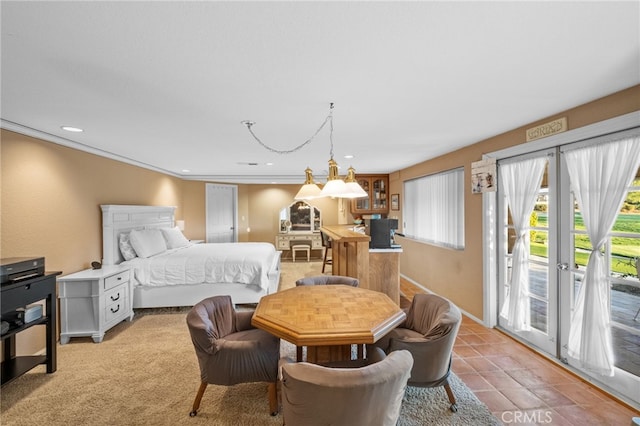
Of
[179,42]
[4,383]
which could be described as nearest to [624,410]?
[179,42]

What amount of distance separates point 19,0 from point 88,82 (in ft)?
2.52

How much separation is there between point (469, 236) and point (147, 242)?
4.48m

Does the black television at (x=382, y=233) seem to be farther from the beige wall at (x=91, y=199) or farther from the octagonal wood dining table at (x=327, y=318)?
the octagonal wood dining table at (x=327, y=318)

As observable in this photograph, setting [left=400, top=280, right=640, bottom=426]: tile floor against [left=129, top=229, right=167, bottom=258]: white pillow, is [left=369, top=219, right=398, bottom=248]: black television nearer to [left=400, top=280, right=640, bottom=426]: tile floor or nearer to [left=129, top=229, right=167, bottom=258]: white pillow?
[left=400, top=280, right=640, bottom=426]: tile floor

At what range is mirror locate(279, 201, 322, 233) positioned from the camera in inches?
305

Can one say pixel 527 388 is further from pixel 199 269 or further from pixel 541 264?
pixel 199 269

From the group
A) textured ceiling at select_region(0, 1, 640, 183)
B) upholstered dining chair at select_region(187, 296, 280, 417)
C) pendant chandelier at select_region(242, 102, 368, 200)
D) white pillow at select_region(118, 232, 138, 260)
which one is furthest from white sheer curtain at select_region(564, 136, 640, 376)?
white pillow at select_region(118, 232, 138, 260)

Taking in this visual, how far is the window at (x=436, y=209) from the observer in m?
3.98

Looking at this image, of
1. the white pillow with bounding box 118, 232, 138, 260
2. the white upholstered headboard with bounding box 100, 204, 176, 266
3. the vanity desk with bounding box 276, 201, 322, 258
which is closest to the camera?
the white upholstered headboard with bounding box 100, 204, 176, 266

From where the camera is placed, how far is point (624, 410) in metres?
1.99

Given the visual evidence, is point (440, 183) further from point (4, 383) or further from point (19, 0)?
point (4, 383)

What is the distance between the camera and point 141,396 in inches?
86.1

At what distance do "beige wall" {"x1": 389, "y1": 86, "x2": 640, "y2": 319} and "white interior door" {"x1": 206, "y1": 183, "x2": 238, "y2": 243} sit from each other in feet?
14.8


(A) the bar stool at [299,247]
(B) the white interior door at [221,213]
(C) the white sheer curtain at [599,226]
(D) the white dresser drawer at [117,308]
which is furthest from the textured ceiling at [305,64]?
(A) the bar stool at [299,247]
